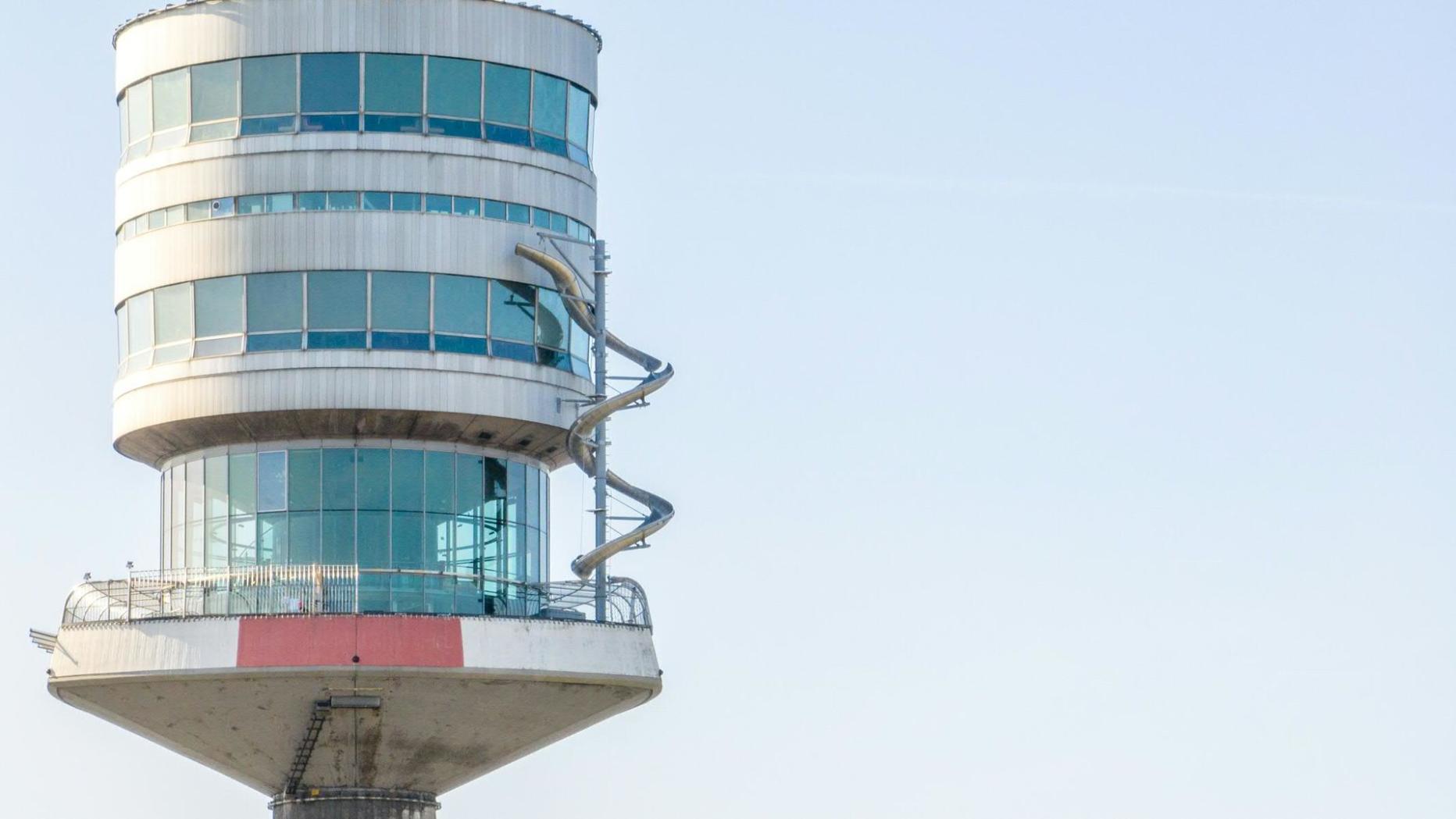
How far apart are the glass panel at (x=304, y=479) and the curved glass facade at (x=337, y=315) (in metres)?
2.44

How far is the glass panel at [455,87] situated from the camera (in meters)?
79.1

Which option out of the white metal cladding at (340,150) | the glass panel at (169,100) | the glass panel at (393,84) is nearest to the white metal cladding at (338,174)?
the white metal cladding at (340,150)

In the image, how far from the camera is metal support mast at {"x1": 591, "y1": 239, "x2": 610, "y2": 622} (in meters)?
78.9

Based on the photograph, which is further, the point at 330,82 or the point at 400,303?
the point at 330,82

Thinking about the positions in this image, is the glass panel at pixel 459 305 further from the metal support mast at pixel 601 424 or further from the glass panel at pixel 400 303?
the metal support mast at pixel 601 424

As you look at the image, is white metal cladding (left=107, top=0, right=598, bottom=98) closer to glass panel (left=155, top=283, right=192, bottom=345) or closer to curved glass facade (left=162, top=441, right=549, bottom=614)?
glass panel (left=155, top=283, right=192, bottom=345)

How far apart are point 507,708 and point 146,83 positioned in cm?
1607

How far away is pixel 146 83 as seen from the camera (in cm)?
8050

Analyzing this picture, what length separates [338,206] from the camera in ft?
257

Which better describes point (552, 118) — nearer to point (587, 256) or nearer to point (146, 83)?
point (587, 256)

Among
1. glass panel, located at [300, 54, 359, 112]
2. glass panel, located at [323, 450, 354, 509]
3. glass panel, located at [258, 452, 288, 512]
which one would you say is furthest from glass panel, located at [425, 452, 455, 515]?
glass panel, located at [300, 54, 359, 112]

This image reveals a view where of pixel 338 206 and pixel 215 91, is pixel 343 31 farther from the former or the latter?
pixel 338 206

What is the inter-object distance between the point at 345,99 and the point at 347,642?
12101 millimetres

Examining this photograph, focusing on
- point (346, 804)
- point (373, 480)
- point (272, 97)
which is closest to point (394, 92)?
point (272, 97)
